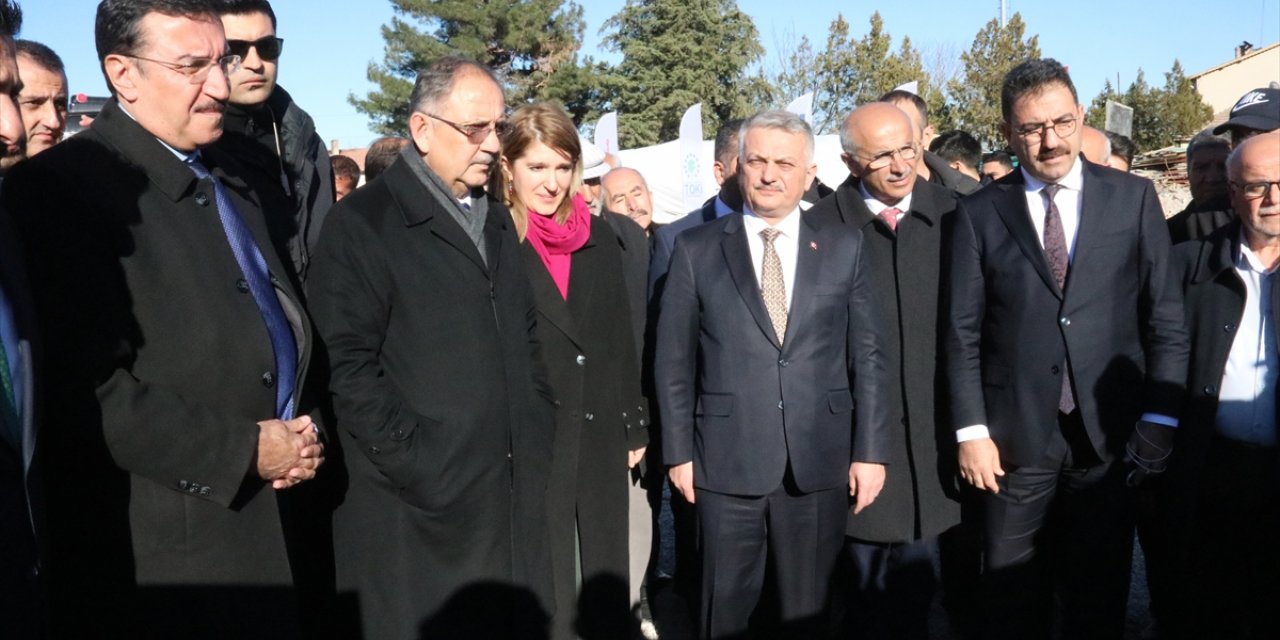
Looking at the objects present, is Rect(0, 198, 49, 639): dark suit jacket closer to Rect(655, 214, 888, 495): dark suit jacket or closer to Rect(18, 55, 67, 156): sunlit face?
Rect(18, 55, 67, 156): sunlit face

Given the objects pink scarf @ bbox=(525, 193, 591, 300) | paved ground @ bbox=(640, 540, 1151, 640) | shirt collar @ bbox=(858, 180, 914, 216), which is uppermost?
shirt collar @ bbox=(858, 180, 914, 216)

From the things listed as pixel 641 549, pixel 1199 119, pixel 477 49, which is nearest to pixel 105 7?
pixel 641 549

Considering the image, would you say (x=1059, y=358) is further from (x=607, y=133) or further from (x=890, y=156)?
(x=607, y=133)

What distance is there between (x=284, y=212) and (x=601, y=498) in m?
1.52

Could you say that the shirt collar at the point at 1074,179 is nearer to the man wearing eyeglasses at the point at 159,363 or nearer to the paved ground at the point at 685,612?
the paved ground at the point at 685,612

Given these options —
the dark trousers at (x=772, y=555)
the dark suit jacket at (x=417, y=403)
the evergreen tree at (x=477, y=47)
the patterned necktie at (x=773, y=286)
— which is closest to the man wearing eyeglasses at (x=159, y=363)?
the dark suit jacket at (x=417, y=403)

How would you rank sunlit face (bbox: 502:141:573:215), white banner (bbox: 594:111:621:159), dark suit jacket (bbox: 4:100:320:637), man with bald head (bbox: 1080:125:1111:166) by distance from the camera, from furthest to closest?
1. white banner (bbox: 594:111:621:159)
2. man with bald head (bbox: 1080:125:1111:166)
3. sunlit face (bbox: 502:141:573:215)
4. dark suit jacket (bbox: 4:100:320:637)

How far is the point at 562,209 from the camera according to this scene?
3.62 m

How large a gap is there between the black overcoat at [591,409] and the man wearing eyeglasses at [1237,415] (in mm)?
1917

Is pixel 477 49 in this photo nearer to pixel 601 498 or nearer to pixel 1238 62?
pixel 1238 62

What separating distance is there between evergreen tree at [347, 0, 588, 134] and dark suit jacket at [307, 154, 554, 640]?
3234cm

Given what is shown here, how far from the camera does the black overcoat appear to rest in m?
3.52

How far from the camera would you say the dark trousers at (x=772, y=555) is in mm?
3498

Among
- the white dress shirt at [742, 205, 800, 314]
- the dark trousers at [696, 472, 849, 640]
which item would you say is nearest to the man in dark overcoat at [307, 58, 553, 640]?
the dark trousers at [696, 472, 849, 640]
